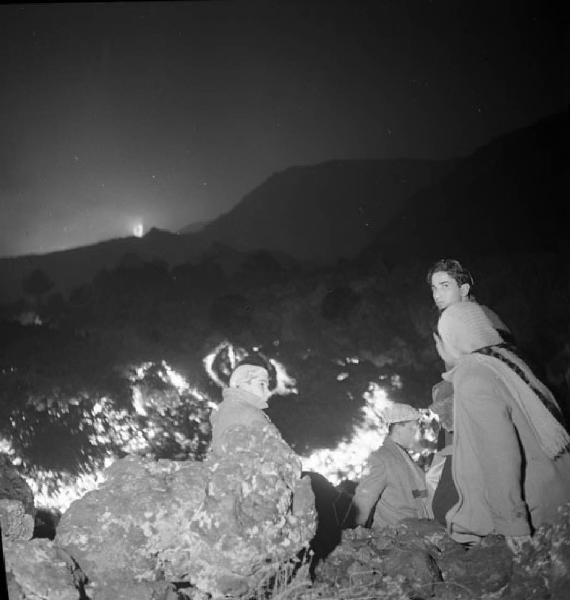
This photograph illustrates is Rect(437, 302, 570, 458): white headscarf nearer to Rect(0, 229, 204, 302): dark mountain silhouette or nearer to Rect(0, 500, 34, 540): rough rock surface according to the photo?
Rect(0, 500, 34, 540): rough rock surface

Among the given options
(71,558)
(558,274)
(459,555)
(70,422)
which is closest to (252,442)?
(71,558)

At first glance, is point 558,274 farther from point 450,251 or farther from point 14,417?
point 14,417

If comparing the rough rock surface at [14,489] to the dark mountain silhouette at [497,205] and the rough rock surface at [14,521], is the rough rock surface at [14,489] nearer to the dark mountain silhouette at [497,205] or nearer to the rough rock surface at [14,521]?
the rough rock surface at [14,521]

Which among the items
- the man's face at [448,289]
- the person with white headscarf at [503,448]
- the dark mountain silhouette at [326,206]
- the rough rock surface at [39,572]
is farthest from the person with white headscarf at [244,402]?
the dark mountain silhouette at [326,206]

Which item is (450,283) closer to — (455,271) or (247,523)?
(455,271)

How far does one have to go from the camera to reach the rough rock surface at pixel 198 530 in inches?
70.2

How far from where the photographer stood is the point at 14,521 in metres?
2.08

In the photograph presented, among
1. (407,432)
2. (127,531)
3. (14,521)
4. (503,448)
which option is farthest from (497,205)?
(14,521)

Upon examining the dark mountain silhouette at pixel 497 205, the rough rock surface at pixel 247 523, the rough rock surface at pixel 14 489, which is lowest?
the rough rock surface at pixel 247 523

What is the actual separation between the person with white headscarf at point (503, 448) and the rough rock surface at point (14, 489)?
8.67ft

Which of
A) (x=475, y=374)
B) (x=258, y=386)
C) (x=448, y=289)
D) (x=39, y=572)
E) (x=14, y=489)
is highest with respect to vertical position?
(x=448, y=289)

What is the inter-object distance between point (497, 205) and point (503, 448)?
55.3 feet

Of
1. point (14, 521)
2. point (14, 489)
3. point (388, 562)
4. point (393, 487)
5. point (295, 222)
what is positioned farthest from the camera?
point (295, 222)

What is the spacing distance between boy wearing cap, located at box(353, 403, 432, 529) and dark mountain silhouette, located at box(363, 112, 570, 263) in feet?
36.5
